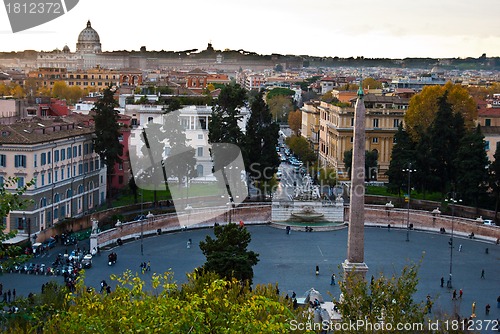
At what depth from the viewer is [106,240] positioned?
3706cm

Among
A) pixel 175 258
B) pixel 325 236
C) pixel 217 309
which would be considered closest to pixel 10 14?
pixel 217 309

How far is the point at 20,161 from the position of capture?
37844 mm

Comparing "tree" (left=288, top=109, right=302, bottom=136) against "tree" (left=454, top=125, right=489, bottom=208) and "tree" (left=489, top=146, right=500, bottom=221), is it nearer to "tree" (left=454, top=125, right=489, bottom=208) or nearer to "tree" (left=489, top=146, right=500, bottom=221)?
"tree" (left=454, top=125, right=489, bottom=208)

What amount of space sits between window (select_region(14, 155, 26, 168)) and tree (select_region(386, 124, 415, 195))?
2172 cm

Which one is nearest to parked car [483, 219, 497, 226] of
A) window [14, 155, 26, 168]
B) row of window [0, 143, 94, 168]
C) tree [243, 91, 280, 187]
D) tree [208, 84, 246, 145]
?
tree [243, 91, 280, 187]

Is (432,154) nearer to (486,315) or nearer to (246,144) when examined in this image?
(246,144)

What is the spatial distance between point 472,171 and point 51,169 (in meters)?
21.8

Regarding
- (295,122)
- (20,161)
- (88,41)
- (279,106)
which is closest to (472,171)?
(20,161)

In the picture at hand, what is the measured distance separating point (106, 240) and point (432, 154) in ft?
68.8

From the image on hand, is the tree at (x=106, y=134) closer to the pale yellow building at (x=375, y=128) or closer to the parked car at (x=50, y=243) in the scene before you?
the parked car at (x=50, y=243)

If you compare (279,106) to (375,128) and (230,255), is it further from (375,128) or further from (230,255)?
(230,255)

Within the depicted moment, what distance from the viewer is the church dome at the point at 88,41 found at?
183 metres

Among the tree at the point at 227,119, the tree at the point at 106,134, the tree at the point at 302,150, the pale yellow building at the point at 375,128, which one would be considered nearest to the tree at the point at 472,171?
the tree at the point at 227,119

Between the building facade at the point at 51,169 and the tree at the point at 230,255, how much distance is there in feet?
36.6
